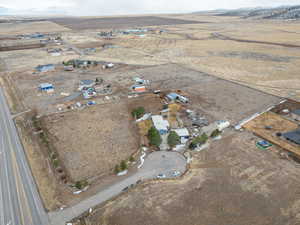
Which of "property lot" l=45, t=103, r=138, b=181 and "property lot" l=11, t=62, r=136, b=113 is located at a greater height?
"property lot" l=11, t=62, r=136, b=113

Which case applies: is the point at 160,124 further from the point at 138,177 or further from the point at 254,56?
the point at 254,56

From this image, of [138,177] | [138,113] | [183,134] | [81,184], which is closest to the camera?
[81,184]

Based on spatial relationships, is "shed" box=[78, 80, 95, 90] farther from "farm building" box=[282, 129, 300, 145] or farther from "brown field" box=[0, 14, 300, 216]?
"farm building" box=[282, 129, 300, 145]

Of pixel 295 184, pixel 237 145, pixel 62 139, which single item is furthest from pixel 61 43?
pixel 295 184

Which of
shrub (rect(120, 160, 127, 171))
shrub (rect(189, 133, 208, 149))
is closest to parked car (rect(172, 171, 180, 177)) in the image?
shrub (rect(189, 133, 208, 149))

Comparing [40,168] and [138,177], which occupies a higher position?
[40,168]

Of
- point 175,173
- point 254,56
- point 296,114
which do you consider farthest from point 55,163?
point 254,56

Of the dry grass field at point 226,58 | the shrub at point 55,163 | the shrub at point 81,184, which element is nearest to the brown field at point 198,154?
the dry grass field at point 226,58
